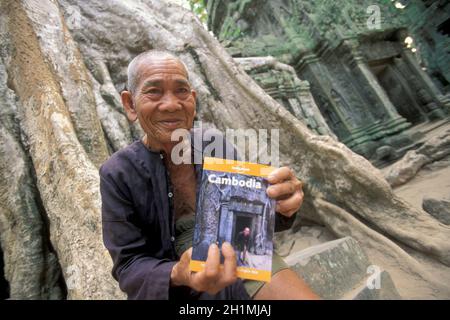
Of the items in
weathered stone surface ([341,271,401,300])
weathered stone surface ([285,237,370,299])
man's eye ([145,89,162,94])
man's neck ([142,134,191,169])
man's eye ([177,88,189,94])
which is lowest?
weathered stone surface ([341,271,401,300])

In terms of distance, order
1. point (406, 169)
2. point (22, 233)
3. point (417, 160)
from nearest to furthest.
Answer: point (22, 233) < point (406, 169) < point (417, 160)

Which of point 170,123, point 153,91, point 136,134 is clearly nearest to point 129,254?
point 170,123

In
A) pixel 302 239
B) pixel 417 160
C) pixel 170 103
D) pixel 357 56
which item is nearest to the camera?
pixel 170 103

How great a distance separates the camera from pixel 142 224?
1.01 m

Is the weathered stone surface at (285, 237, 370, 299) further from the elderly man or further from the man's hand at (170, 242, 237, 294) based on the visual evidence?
the man's hand at (170, 242, 237, 294)

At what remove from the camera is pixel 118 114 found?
239 cm

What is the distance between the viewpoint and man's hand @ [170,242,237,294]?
2.24 feet

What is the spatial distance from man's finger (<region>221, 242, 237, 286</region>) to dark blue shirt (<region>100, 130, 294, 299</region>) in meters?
0.18

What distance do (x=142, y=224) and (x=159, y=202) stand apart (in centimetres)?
11

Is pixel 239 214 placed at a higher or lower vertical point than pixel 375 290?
higher

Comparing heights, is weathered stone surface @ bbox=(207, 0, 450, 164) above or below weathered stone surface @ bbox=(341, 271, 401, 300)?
above

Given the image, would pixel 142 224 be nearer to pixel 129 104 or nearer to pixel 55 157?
pixel 129 104

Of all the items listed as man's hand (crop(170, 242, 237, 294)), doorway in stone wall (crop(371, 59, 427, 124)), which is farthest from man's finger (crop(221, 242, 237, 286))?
doorway in stone wall (crop(371, 59, 427, 124))

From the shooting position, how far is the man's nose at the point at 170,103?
986mm
